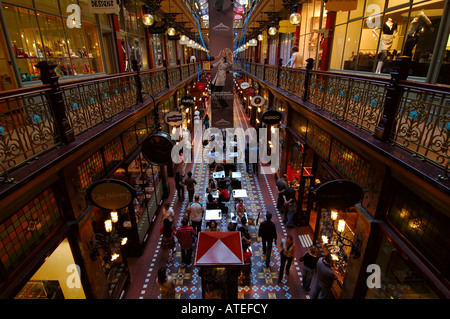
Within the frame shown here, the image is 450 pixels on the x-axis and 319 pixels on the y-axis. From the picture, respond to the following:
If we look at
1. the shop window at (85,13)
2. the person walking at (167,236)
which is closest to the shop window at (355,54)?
the person walking at (167,236)

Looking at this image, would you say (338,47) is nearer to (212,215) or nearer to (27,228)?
(212,215)

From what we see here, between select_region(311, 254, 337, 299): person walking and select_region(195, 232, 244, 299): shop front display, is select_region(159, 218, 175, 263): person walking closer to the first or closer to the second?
select_region(195, 232, 244, 299): shop front display

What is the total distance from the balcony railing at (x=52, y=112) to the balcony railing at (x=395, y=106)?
17.4 feet

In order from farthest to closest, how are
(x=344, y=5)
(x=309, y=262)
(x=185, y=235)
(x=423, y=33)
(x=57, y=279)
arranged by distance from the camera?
(x=185, y=235) < (x=344, y=5) < (x=309, y=262) < (x=423, y=33) < (x=57, y=279)

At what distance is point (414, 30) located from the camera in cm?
580

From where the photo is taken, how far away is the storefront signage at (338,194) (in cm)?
459

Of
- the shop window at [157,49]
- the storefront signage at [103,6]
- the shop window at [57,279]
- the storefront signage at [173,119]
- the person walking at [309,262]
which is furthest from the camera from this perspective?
the shop window at [157,49]

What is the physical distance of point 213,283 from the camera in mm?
5609

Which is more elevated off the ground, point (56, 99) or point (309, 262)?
point (56, 99)

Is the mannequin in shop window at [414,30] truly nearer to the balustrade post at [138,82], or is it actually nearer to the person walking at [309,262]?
the person walking at [309,262]

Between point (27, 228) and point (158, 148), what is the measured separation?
10.3ft

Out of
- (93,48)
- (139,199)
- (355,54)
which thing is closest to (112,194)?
(139,199)

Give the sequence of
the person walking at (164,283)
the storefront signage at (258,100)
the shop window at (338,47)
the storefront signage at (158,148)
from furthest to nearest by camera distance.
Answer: the storefront signage at (258,100) → the shop window at (338,47) → the storefront signage at (158,148) → the person walking at (164,283)
